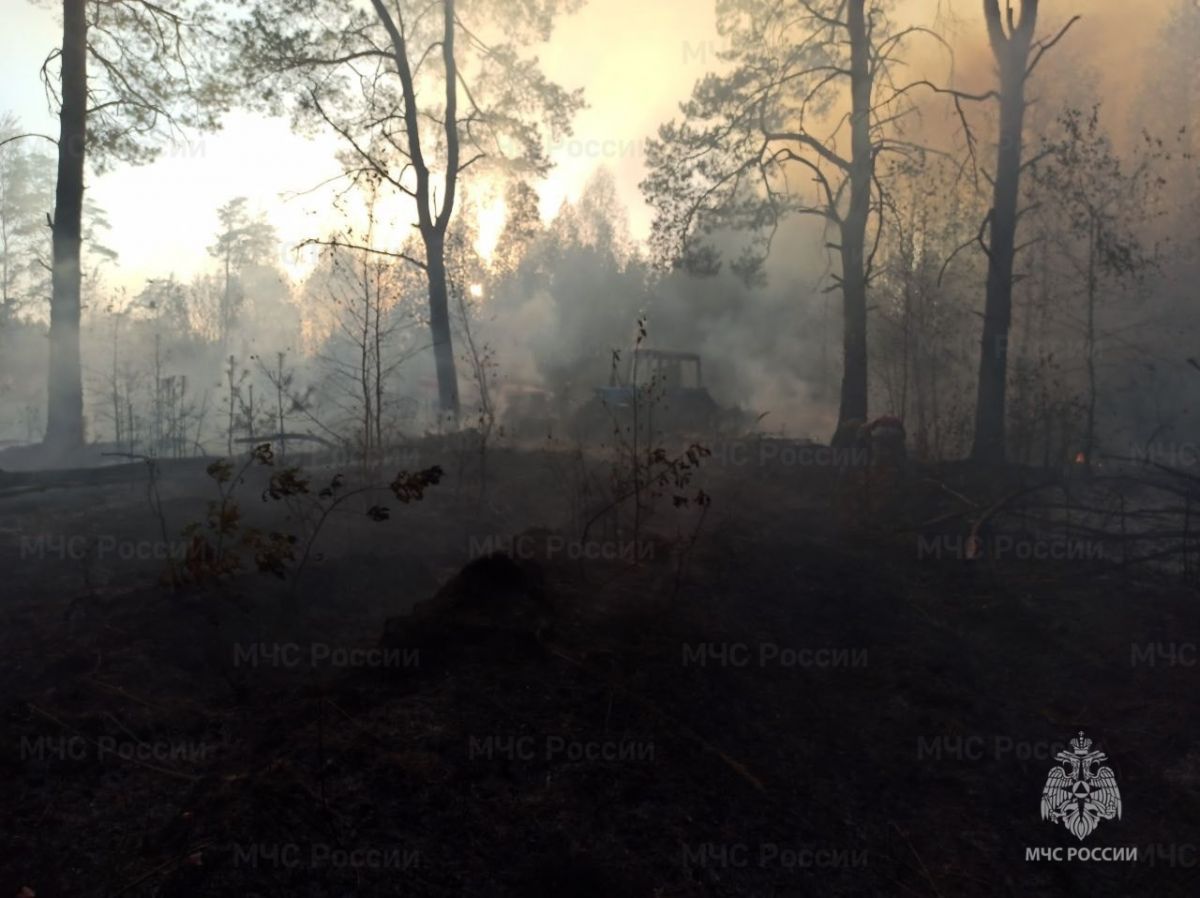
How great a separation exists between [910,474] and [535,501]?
4878 millimetres

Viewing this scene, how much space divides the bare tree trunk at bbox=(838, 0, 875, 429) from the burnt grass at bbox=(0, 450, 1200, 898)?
6.76 m

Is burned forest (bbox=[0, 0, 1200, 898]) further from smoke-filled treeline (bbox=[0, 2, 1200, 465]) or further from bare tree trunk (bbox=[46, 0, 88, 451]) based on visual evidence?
smoke-filled treeline (bbox=[0, 2, 1200, 465])

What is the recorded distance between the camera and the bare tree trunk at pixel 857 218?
1406cm

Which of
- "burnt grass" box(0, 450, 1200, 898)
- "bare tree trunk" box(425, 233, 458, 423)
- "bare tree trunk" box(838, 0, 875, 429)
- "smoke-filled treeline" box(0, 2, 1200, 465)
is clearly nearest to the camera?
"burnt grass" box(0, 450, 1200, 898)

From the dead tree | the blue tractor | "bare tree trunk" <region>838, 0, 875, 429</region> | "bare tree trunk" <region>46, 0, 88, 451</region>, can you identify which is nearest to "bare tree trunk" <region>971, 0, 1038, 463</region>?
the dead tree

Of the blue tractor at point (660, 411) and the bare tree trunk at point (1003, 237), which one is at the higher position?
the bare tree trunk at point (1003, 237)

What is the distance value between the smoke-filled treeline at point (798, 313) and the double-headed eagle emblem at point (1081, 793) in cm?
705

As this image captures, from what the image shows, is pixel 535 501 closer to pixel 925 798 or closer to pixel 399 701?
pixel 399 701

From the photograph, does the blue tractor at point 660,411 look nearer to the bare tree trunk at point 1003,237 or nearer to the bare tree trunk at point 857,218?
the bare tree trunk at point 857,218

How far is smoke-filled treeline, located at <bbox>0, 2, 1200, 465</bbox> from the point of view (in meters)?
18.3

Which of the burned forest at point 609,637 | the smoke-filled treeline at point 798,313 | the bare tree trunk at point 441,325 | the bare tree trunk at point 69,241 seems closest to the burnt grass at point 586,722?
the burned forest at point 609,637

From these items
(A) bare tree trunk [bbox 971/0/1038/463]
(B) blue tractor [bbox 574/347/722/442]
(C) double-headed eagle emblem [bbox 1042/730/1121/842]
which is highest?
(A) bare tree trunk [bbox 971/0/1038/463]

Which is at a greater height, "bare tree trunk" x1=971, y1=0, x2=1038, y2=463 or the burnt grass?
"bare tree trunk" x1=971, y1=0, x2=1038, y2=463

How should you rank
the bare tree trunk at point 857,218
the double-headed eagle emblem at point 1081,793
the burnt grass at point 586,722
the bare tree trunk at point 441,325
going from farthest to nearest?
the bare tree trunk at point 441,325 → the bare tree trunk at point 857,218 → the double-headed eagle emblem at point 1081,793 → the burnt grass at point 586,722
